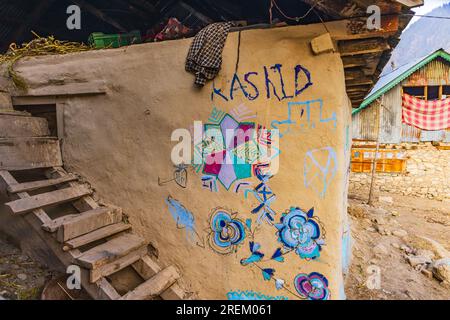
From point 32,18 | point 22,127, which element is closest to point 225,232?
point 22,127

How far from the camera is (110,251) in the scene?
8.93 ft

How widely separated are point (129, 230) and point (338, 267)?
2.30m

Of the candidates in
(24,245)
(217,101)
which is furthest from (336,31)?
(24,245)

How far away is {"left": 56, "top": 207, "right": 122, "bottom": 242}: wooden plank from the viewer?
2.59m

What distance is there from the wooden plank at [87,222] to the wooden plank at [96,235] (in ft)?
0.16

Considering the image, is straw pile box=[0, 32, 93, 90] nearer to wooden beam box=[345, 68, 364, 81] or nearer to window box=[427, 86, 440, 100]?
wooden beam box=[345, 68, 364, 81]

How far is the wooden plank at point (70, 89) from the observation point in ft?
11.0

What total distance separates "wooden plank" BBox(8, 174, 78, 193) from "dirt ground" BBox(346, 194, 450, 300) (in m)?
3.83

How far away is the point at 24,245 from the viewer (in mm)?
3355

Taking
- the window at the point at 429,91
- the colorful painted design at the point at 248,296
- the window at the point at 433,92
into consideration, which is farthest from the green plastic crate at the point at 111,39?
the window at the point at 433,92

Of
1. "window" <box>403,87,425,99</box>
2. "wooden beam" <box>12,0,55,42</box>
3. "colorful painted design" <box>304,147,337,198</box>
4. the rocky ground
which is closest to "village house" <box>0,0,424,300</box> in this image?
"colorful painted design" <box>304,147,337,198</box>

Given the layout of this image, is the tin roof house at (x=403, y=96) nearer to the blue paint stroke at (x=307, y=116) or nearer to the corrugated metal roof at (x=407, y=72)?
the corrugated metal roof at (x=407, y=72)

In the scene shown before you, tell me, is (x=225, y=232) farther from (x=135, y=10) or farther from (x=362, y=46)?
(x=135, y=10)
